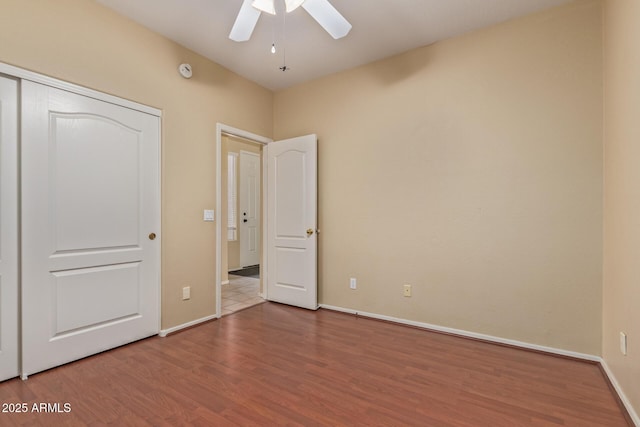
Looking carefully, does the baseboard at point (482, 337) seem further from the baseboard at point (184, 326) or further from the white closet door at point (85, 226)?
the white closet door at point (85, 226)

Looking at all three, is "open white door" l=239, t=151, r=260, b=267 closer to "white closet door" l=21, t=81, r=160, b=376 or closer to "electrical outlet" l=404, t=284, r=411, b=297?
"white closet door" l=21, t=81, r=160, b=376

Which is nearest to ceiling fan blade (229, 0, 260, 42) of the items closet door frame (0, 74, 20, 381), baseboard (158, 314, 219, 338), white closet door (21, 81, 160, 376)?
white closet door (21, 81, 160, 376)

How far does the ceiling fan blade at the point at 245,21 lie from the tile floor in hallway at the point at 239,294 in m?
2.78

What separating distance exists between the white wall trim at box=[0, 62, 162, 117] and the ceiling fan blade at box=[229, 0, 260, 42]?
1107mm

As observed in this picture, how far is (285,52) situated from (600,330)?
12.0 ft

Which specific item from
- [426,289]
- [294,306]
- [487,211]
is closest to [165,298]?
[294,306]

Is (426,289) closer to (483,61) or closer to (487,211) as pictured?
(487,211)

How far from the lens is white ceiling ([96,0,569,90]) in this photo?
2375 millimetres

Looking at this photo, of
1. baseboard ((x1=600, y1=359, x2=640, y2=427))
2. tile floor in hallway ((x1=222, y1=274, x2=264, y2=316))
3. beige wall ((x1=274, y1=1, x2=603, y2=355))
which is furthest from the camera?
tile floor in hallway ((x1=222, y1=274, x2=264, y2=316))

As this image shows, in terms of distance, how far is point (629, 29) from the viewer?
1.72 metres

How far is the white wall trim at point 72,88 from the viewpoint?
195 cm

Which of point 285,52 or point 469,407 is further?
point 285,52

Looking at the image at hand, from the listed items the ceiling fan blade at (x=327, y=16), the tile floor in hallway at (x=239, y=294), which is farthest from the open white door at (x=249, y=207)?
the ceiling fan blade at (x=327, y=16)

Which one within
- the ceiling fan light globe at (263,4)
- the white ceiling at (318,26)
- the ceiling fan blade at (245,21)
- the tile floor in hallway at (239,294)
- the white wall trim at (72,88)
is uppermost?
the white ceiling at (318,26)
